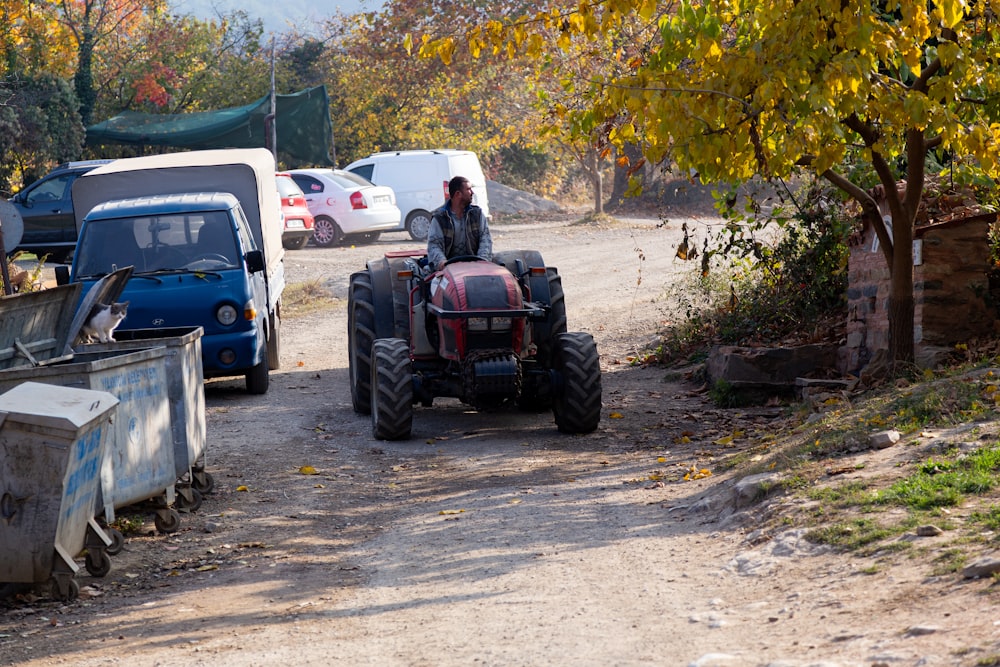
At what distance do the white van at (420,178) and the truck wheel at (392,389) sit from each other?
60.8ft

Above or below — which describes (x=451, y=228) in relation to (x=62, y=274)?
above

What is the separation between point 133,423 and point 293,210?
721 inches

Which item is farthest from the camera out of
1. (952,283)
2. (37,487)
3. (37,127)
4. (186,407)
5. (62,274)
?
(37,127)

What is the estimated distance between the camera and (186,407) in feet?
26.3

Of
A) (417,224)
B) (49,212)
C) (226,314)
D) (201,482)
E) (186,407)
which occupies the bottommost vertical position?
(201,482)

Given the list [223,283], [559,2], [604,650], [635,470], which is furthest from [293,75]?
[604,650]

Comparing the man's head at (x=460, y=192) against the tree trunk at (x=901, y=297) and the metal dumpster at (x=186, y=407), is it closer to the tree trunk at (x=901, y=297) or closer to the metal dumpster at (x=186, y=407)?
the metal dumpster at (x=186, y=407)

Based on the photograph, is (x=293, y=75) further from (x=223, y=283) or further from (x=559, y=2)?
(x=223, y=283)

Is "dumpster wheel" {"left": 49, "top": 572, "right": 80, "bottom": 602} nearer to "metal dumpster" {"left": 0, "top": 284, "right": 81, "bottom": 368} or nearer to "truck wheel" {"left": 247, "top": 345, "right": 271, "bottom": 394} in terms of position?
"metal dumpster" {"left": 0, "top": 284, "right": 81, "bottom": 368}

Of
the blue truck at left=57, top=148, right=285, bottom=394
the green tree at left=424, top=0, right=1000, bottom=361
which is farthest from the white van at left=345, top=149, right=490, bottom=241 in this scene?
the green tree at left=424, top=0, right=1000, bottom=361

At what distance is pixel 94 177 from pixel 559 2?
702 inches

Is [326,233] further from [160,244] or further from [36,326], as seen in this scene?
[36,326]

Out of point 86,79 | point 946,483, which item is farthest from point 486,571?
point 86,79

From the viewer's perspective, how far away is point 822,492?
6672 mm
